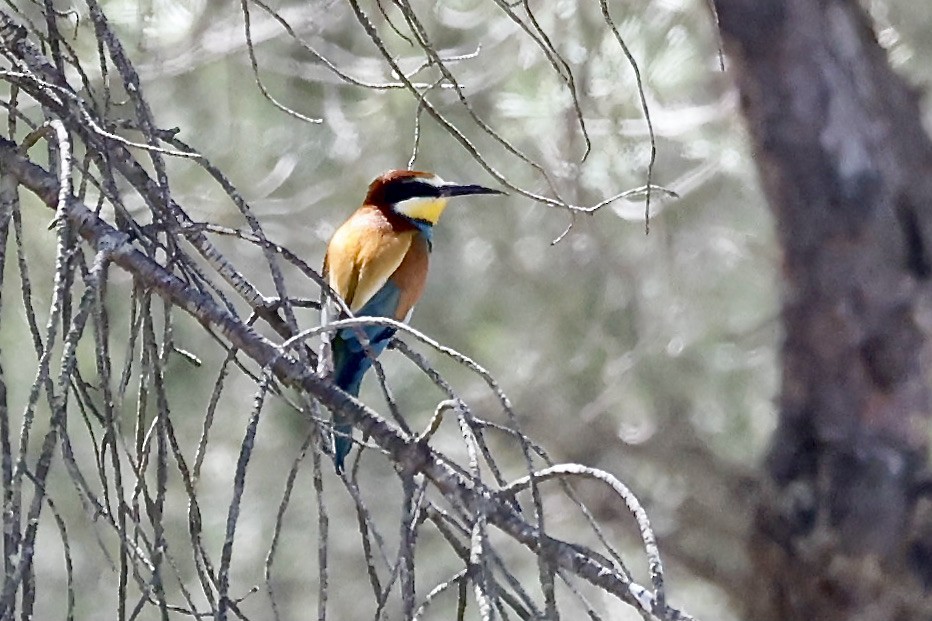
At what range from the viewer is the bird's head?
236cm

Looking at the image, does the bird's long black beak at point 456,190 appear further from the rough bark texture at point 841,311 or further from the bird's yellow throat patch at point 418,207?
the rough bark texture at point 841,311

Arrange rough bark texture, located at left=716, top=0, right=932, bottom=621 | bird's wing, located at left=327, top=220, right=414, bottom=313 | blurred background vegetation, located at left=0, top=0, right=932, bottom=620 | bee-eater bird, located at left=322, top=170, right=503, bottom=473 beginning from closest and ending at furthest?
1. bee-eater bird, located at left=322, top=170, right=503, bottom=473
2. bird's wing, located at left=327, top=220, right=414, bottom=313
3. rough bark texture, located at left=716, top=0, right=932, bottom=621
4. blurred background vegetation, located at left=0, top=0, right=932, bottom=620

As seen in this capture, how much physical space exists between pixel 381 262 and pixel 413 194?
296mm

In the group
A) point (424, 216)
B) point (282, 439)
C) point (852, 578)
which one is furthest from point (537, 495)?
point (282, 439)

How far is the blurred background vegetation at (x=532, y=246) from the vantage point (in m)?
3.43

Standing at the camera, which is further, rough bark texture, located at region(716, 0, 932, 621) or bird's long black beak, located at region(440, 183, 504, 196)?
rough bark texture, located at region(716, 0, 932, 621)

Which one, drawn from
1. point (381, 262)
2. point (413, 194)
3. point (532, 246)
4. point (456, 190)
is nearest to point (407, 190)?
point (413, 194)

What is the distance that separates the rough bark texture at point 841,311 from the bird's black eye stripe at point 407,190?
1.08m

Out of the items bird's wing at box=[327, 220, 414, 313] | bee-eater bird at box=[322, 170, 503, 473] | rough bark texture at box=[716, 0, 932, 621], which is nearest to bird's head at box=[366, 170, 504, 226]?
bee-eater bird at box=[322, 170, 503, 473]

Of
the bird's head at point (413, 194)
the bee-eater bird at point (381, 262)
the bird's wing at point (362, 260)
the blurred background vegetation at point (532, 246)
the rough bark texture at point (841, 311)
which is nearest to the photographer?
the bee-eater bird at point (381, 262)

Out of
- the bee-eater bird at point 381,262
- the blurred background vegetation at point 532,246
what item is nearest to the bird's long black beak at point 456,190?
the bee-eater bird at point 381,262

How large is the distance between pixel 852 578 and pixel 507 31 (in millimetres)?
1602

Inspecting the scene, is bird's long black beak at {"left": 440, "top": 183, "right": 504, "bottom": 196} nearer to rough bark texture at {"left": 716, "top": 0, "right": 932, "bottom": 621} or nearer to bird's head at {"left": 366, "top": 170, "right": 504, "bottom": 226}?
bird's head at {"left": 366, "top": 170, "right": 504, "bottom": 226}

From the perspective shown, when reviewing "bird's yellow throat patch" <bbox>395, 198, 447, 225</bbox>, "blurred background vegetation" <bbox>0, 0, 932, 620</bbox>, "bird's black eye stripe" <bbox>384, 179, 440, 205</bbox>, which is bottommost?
"bird's yellow throat patch" <bbox>395, 198, 447, 225</bbox>
